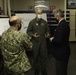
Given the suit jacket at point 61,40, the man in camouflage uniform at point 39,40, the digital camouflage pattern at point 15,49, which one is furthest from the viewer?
the man in camouflage uniform at point 39,40

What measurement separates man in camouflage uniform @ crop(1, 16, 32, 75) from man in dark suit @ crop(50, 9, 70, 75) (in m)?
0.72

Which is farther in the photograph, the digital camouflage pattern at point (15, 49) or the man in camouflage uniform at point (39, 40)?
the man in camouflage uniform at point (39, 40)

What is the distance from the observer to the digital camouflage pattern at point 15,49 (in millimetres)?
3217

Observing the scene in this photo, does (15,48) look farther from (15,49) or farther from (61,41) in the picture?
(61,41)

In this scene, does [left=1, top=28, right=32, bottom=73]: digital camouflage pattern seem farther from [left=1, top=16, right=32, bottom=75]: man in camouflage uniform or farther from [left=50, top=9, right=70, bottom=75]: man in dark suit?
[left=50, top=9, right=70, bottom=75]: man in dark suit

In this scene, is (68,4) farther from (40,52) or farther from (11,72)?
(11,72)

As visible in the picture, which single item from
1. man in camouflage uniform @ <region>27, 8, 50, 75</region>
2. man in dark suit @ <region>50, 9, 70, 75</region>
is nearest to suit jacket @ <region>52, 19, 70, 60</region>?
man in dark suit @ <region>50, 9, 70, 75</region>

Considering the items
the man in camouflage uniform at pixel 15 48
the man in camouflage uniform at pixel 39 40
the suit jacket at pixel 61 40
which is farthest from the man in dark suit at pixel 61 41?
the man in camouflage uniform at pixel 39 40

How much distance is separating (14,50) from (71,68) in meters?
3.07

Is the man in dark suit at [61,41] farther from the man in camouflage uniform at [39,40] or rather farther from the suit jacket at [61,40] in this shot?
the man in camouflage uniform at [39,40]

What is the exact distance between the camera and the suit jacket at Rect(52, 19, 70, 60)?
3.80 m

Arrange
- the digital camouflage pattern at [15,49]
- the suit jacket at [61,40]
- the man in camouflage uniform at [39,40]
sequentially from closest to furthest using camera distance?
the digital camouflage pattern at [15,49], the suit jacket at [61,40], the man in camouflage uniform at [39,40]

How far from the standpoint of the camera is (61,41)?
381cm

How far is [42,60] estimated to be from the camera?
4977 millimetres
